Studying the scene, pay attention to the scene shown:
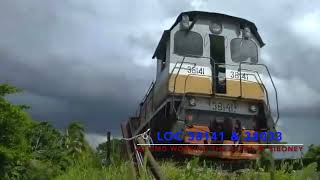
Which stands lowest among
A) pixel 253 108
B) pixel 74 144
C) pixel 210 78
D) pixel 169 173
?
pixel 169 173

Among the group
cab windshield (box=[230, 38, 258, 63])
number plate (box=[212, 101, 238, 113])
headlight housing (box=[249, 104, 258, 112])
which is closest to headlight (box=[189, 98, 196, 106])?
number plate (box=[212, 101, 238, 113])

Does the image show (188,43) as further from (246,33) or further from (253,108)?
(253,108)

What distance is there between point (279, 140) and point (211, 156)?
1745mm

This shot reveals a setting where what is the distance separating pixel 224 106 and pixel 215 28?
86.0 inches

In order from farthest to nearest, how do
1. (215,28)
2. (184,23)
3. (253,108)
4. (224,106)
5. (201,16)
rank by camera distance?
1. (215,28)
2. (201,16)
3. (184,23)
4. (253,108)
5. (224,106)

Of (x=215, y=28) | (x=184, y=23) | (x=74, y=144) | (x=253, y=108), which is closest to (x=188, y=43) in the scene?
(x=184, y=23)

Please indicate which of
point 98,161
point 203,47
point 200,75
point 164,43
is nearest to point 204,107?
point 200,75

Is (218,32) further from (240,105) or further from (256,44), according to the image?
(240,105)

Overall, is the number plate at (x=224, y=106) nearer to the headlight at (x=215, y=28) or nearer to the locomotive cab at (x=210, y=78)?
the locomotive cab at (x=210, y=78)

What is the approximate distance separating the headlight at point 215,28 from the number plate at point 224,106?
2001mm

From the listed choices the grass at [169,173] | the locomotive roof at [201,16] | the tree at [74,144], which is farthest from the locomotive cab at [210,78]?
the grass at [169,173]

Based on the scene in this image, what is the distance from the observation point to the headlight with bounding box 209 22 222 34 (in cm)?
1116

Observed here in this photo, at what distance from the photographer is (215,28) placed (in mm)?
11219

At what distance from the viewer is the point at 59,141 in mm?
12008
